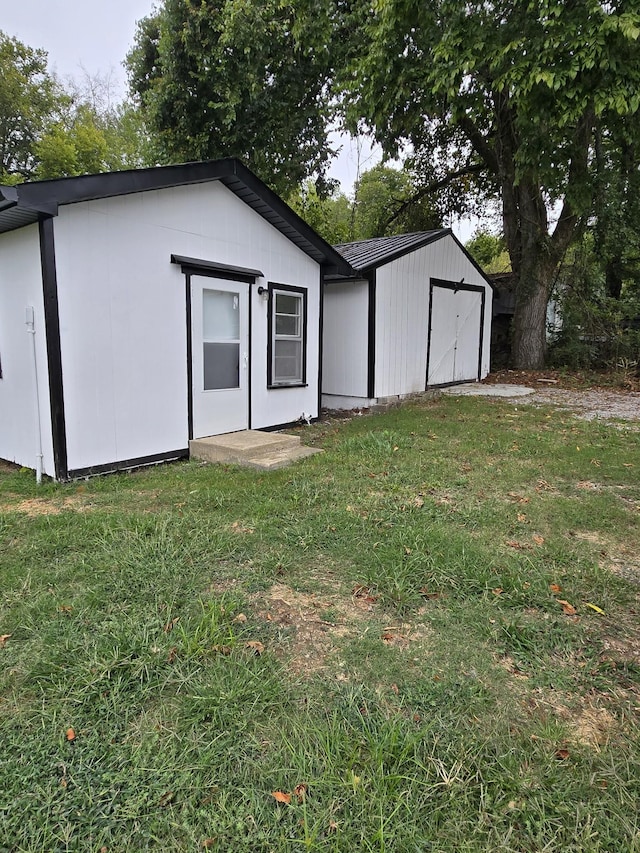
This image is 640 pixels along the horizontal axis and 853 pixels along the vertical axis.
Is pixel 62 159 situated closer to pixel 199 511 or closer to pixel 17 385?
pixel 17 385

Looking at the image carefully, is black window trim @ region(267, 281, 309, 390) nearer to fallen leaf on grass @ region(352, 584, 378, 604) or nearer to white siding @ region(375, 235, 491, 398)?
white siding @ region(375, 235, 491, 398)

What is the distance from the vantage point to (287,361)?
727cm

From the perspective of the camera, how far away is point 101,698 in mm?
1903

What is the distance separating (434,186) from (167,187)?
12607 mm

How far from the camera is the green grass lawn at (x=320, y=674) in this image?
4.81ft

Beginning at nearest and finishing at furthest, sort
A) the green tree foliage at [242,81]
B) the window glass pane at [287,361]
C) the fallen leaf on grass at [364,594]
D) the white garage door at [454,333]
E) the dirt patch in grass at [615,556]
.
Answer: the fallen leaf on grass at [364,594] < the dirt patch in grass at [615,556] < the window glass pane at [287,361] < the green tree foliage at [242,81] < the white garage door at [454,333]

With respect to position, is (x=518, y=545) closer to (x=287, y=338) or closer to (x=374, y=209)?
(x=287, y=338)

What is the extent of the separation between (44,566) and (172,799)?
6.13 feet

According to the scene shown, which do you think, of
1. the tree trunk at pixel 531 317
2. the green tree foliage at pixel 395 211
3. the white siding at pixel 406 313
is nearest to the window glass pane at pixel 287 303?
the white siding at pixel 406 313

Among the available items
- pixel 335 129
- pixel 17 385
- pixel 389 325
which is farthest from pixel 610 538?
pixel 335 129

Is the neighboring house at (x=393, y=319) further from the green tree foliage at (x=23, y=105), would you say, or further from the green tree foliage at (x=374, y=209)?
the green tree foliage at (x=23, y=105)

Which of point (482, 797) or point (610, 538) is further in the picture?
point (610, 538)

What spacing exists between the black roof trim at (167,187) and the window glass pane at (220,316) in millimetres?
1212

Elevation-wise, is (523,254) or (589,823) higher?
(523,254)
